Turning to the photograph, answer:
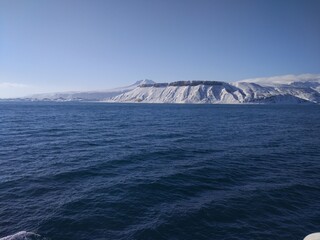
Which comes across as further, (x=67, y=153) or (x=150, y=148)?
(x=150, y=148)

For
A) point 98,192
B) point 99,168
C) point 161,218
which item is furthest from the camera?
point 99,168

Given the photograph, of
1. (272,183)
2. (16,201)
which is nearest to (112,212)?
(16,201)

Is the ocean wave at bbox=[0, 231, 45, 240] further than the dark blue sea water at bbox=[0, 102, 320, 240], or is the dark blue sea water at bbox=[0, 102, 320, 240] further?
the dark blue sea water at bbox=[0, 102, 320, 240]

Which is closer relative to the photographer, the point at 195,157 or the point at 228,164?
the point at 228,164

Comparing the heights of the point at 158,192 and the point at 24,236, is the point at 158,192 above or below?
below

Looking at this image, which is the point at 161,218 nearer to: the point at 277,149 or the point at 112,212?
the point at 112,212

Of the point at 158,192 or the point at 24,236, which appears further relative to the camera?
the point at 158,192

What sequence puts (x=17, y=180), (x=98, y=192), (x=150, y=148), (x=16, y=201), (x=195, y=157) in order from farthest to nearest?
1. (x=150, y=148)
2. (x=195, y=157)
3. (x=17, y=180)
4. (x=98, y=192)
5. (x=16, y=201)

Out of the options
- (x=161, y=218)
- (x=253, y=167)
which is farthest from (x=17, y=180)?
(x=253, y=167)

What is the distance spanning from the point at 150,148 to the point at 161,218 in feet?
78.6

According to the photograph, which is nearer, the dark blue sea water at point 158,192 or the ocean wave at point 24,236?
the ocean wave at point 24,236

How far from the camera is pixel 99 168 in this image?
30.9 m

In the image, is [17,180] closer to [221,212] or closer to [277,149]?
[221,212]

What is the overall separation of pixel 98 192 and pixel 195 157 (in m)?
17.4
